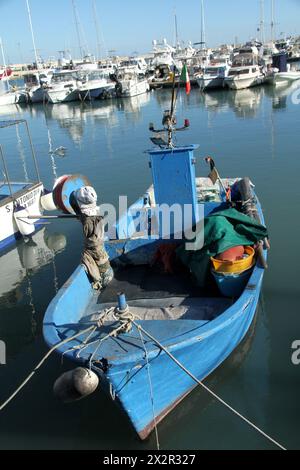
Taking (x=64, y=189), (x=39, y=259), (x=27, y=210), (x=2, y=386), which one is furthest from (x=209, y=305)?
(x=27, y=210)

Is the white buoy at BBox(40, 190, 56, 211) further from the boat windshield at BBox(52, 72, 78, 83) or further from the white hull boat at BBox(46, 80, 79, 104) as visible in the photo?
the boat windshield at BBox(52, 72, 78, 83)

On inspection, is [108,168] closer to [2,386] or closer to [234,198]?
[234,198]

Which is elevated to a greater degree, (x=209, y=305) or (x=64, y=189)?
(x=64, y=189)

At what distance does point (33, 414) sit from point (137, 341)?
2014mm

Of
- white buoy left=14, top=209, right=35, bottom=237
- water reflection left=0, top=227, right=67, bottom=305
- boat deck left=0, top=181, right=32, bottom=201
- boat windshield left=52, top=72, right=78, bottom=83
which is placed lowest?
water reflection left=0, top=227, right=67, bottom=305

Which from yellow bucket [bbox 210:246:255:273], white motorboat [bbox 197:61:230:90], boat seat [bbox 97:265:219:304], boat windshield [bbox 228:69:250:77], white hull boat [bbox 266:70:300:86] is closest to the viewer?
yellow bucket [bbox 210:246:255:273]

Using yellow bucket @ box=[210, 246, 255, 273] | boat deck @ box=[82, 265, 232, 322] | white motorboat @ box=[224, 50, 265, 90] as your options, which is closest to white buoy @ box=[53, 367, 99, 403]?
boat deck @ box=[82, 265, 232, 322]

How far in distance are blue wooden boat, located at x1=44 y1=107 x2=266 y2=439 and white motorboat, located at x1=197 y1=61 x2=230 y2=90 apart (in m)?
38.1

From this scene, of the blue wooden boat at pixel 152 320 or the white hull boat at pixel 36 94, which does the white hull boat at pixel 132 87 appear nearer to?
the white hull boat at pixel 36 94

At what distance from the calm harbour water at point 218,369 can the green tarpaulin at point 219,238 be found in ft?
4.48

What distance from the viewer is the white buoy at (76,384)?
13.4 feet

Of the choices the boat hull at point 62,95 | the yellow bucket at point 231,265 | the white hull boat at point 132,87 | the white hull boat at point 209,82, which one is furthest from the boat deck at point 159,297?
the boat hull at point 62,95

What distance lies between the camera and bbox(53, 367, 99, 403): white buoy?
4.09 metres

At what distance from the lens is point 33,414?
563 centimetres
